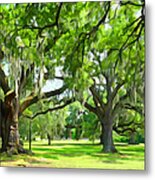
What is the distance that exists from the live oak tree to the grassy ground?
5cm

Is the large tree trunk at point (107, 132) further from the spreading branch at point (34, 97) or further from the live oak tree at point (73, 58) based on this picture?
the spreading branch at point (34, 97)

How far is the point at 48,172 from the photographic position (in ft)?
8.46

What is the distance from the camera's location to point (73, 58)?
255cm

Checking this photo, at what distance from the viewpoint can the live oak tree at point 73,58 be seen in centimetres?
249

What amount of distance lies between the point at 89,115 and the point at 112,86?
18cm

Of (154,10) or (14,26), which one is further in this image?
(14,26)

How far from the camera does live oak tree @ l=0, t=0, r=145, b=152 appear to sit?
98.0 inches

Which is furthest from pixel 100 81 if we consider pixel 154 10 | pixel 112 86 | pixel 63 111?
pixel 154 10

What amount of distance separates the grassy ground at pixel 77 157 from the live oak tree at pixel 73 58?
0.05 metres

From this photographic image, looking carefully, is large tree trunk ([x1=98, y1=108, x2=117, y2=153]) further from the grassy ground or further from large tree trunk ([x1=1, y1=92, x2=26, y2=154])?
large tree trunk ([x1=1, y1=92, x2=26, y2=154])

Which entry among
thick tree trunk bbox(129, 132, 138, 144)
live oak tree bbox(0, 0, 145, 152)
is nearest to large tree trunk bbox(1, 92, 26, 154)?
live oak tree bbox(0, 0, 145, 152)

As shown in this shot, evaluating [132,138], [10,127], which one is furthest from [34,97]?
[132,138]

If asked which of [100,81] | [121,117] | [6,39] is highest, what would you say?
[6,39]

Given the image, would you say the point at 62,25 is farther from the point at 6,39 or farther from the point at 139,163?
the point at 139,163
